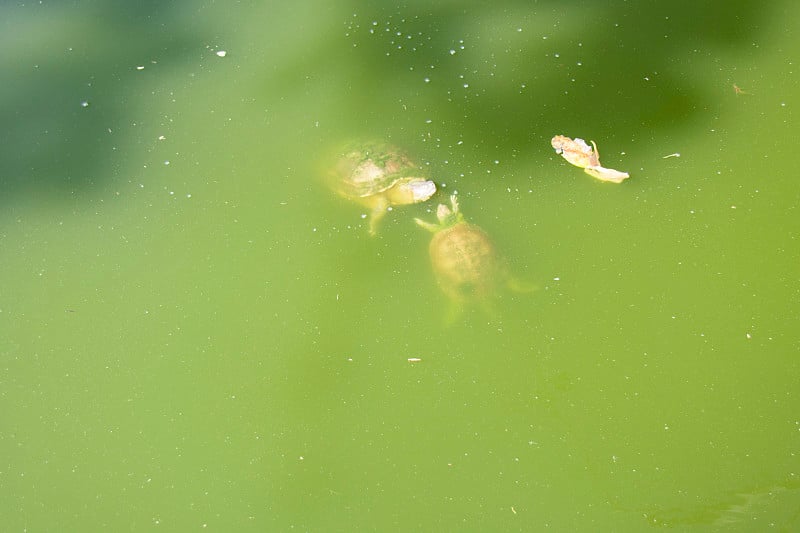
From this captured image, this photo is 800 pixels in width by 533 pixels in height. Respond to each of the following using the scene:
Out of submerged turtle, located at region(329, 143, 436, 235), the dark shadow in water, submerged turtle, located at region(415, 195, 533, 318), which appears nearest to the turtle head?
submerged turtle, located at region(329, 143, 436, 235)

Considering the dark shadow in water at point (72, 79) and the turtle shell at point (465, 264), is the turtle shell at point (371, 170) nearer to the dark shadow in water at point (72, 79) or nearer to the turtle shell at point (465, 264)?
the turtle shell at point (465, 264)

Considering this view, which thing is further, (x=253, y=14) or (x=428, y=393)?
(x=253, y=14)

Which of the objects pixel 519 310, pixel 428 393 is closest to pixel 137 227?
pixel 428 393

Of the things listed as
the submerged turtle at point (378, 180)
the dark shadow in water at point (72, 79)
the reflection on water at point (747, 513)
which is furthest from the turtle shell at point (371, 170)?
the reflection on water at point (747, 513)

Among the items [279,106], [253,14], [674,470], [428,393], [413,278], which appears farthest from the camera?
[253,14]

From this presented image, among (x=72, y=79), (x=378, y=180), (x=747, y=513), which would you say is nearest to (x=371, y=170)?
(x=378, y=180)

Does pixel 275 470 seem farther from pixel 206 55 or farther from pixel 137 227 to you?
pixel 206 55

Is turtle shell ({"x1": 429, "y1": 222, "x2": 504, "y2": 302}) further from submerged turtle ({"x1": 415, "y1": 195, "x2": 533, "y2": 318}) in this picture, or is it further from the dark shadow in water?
the dark shadow in water
